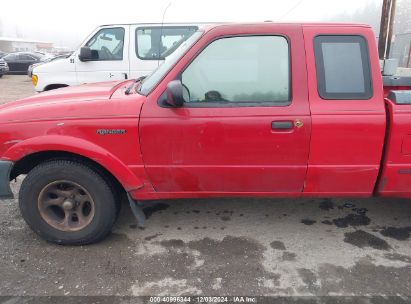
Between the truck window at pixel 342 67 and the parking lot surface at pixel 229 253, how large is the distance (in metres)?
1.38

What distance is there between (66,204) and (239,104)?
1756 mm

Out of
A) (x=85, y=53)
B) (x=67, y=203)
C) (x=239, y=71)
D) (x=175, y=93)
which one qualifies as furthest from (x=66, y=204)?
(x=85, y=53)

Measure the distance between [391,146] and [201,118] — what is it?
60.8 inches

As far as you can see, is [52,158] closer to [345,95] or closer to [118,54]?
[345,95]

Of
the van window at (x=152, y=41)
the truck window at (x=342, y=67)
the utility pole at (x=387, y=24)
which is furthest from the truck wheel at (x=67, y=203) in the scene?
the utility pole at (x=387, y=24)

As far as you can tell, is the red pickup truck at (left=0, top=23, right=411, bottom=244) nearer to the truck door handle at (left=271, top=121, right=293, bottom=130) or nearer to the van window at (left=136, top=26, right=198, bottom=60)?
the truck door handle at (left=271, top=121, right=293, bottom=130)

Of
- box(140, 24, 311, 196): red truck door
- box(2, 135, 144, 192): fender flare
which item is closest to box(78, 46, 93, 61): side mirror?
box(2, 135, 144, 192): fender flare

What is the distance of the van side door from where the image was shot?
7.08 m

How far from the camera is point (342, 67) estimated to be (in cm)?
286

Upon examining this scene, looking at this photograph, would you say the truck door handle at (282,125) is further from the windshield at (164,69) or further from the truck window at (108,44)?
the truck window at (108,44)

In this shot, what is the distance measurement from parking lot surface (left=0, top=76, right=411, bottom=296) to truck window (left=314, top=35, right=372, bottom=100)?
4.52 ft

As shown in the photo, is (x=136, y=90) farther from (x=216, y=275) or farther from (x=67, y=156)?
(x=216, y=275)

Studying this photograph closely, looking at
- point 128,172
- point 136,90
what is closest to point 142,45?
point 136,90

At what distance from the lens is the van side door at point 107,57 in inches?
279
